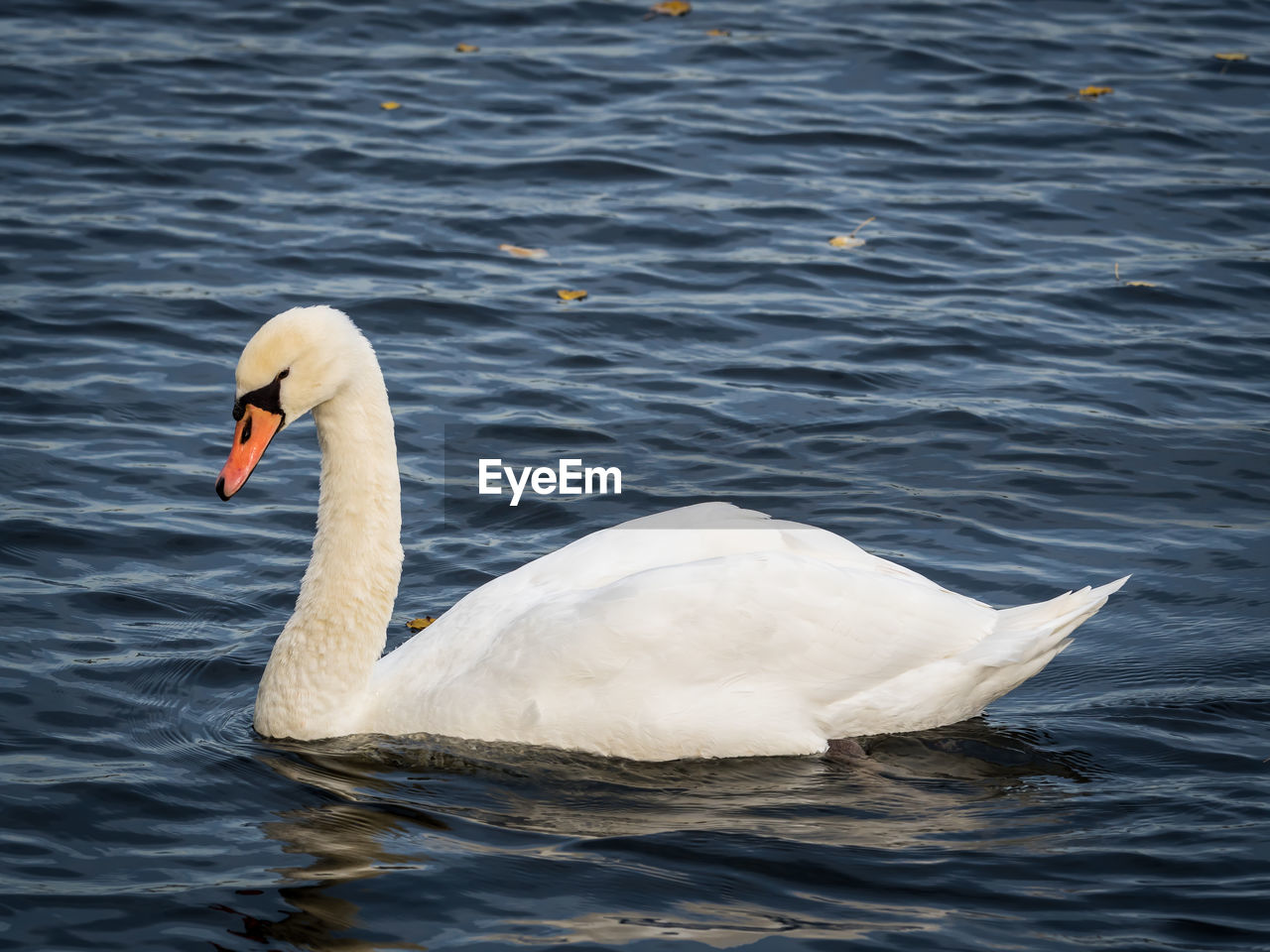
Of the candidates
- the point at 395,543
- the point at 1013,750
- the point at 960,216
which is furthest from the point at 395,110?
the point at 1013,750

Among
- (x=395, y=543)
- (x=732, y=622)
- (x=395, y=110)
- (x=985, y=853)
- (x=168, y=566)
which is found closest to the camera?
(x=985, y=853)

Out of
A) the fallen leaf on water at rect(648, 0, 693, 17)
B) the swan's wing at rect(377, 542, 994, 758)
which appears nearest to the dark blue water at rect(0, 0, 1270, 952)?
the swan's wing at rect(377, 542, 994, 758)

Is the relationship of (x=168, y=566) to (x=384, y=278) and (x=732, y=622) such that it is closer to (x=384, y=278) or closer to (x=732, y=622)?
(x=732, y=622)

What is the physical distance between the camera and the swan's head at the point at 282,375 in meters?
6.48

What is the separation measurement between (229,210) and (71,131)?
1897mm

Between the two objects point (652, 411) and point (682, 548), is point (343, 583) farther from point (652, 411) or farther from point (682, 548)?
point (652, 411)

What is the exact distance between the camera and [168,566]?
8070mm

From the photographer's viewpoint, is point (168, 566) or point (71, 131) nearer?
point (168, 566)

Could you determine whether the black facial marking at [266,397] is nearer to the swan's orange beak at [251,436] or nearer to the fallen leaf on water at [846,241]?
the swan's orange beak at [251,436]

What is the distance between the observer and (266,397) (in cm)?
655

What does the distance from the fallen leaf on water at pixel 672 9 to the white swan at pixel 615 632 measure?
11.7 metres

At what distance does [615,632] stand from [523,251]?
255 inches

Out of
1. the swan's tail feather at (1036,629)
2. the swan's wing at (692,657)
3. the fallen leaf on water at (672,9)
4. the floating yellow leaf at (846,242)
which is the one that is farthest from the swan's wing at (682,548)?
the fallen leaf on water at (672,9)

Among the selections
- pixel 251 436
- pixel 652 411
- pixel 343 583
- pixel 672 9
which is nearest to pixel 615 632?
pixel 343 583
